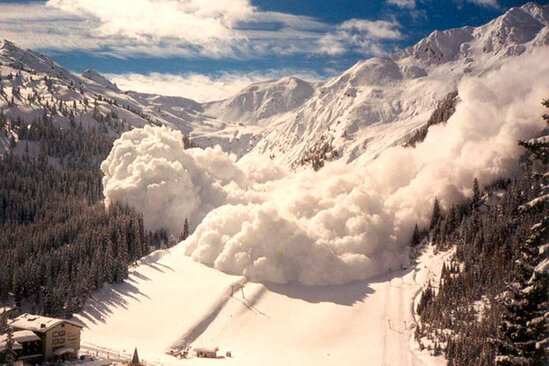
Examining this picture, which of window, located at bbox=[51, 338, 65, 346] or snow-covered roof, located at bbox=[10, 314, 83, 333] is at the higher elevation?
snow-covered roof, located at bbox=[10, 314, 83, 333]

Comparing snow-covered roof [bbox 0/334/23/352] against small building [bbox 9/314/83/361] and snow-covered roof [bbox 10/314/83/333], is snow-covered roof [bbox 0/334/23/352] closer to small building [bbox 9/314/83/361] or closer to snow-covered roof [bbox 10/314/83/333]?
small building [bbox 9/314/83/361]

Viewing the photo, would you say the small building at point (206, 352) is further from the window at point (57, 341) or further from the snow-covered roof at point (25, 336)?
the snow-covered roof at point (25, 336)

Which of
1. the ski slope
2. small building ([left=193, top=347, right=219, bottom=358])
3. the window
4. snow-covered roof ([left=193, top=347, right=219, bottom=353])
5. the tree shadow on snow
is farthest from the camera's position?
the tree shadow on snow

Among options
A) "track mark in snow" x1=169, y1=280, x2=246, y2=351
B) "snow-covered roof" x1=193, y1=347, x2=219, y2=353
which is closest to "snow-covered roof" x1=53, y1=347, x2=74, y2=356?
"snow-covered roof" x1=193, y1=347, x2=219, y2=353

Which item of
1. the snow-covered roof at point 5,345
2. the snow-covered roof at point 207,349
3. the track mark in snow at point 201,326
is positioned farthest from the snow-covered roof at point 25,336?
the track mark in snow at point 201,326

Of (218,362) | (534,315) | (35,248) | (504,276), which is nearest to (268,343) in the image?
(218,362)
